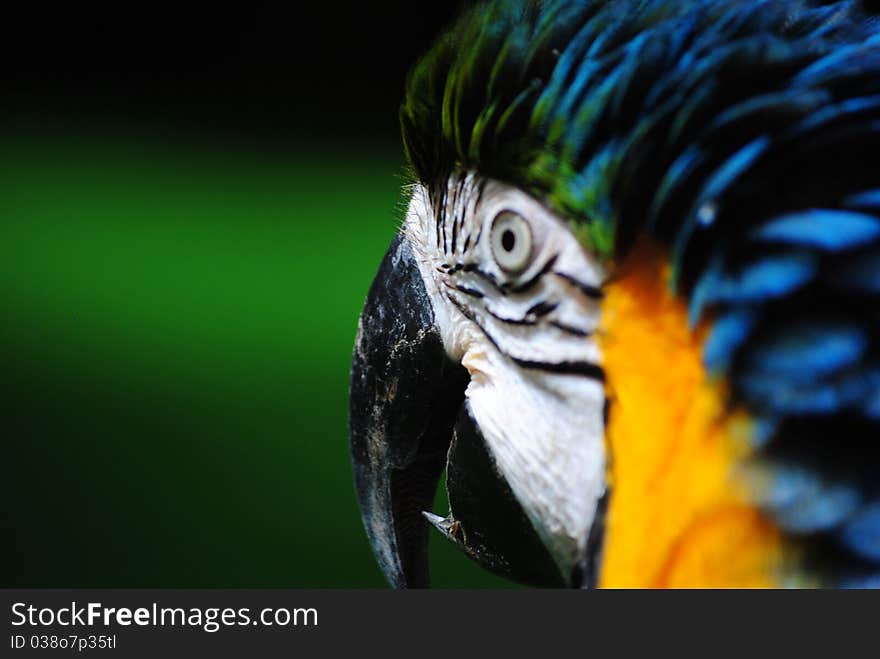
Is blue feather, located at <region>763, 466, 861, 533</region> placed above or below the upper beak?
below

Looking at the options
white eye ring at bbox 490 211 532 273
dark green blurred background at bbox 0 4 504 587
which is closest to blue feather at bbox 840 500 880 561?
white eye ring at bbox 490 211 532 273

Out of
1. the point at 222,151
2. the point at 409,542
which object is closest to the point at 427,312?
the point at 409,542

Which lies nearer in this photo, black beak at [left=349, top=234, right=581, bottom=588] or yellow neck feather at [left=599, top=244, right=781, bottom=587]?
yellow neck feather at [left=599, top=244, right=781, bottom=587]

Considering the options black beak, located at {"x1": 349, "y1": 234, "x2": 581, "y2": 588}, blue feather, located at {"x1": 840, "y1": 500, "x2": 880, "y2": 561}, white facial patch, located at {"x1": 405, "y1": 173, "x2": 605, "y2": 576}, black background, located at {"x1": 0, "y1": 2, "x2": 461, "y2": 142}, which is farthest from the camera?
black background, located at {"x1": 0, "y1": 2, "x2": 461, "y2": 142}

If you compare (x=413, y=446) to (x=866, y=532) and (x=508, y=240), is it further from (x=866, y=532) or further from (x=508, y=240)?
(x=866, y=532)

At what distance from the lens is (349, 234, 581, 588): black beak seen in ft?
2.48

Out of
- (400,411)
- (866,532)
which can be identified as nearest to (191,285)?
(400,411)

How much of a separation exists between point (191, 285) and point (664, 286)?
113cm

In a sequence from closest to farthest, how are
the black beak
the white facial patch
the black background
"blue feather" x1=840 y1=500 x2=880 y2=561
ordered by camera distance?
"blue feather" x1=840 y1=500 x2=880 y2=561 < the white facial patch < the black beak < the black background

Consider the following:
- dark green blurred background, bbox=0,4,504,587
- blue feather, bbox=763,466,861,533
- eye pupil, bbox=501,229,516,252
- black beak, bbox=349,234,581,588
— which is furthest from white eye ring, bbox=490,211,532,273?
dark green blurred background, bbox=0,4,504,587

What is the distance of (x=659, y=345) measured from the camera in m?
0.55

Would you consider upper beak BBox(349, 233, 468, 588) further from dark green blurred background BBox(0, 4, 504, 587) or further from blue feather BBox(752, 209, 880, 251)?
dark green blurred background BBox(0, 4, 504, 587)

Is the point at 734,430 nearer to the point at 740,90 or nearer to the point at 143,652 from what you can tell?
the point at 740,90

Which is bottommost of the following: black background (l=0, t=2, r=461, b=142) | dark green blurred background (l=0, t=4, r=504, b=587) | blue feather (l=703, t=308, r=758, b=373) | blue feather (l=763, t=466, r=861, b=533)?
blue feather (l=763, t=466, r=861, b=533)
